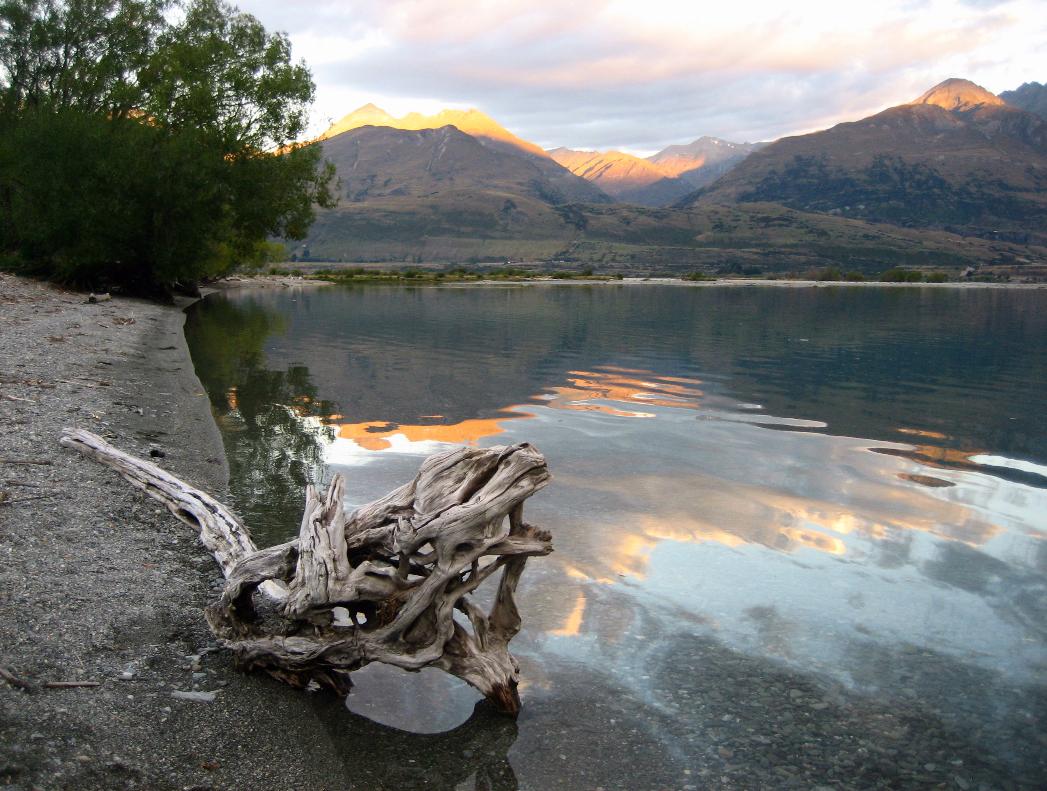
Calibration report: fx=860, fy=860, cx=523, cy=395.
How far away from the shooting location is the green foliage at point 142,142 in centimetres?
4625

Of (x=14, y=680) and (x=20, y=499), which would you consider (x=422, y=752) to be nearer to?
(x=14, y=680)

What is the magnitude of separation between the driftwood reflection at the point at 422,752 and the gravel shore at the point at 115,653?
165mm

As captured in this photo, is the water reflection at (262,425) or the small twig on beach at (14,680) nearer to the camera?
the small twig on beach at (14,680)

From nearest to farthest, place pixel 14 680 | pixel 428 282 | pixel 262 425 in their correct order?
pixel 14 680, pixel 262 425, pixel 428 282

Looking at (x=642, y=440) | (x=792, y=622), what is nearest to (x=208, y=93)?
(x=642, y=440)

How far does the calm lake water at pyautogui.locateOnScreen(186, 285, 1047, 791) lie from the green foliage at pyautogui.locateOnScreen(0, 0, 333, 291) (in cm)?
2208

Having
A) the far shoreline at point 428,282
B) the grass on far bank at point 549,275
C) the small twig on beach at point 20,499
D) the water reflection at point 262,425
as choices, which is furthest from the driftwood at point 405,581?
the grass on far bank at point 549,275

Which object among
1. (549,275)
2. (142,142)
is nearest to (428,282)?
(549,275)

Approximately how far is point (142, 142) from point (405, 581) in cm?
4751

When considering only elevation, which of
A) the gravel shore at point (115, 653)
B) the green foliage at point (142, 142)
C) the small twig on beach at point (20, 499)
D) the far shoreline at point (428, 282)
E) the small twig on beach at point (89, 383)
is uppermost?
the green foliage at point (142, 142)

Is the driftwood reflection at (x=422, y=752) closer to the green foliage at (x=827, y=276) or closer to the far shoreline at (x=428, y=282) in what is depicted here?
the far shoreline at (x=428, y=282)

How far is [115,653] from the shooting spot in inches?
272

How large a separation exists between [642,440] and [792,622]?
934 centimetres

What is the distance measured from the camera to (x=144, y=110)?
5266 centimetres
